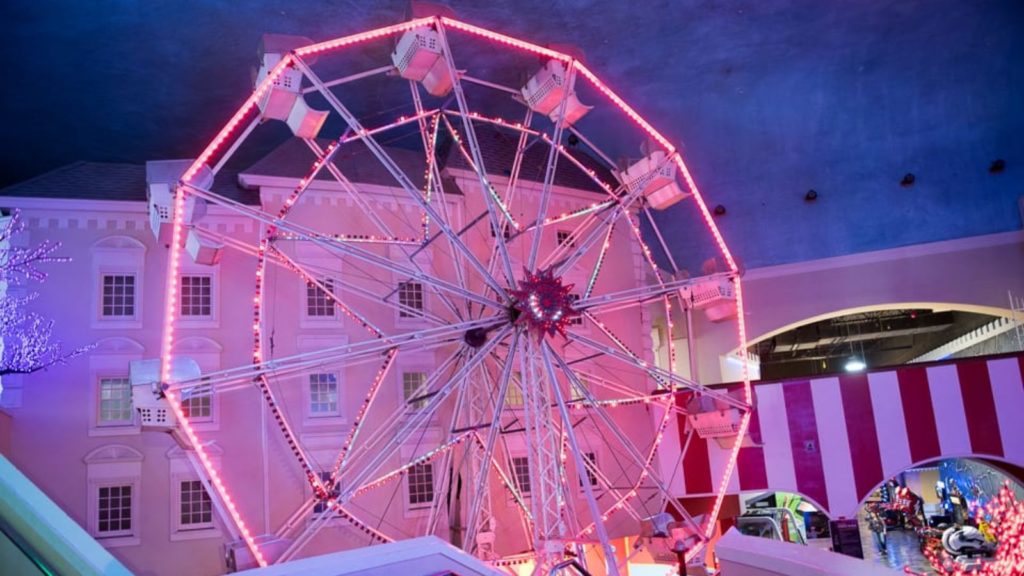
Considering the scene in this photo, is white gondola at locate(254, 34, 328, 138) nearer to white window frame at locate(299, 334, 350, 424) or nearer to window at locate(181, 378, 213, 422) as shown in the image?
white window frame at locate(299, 334, 350, 424)

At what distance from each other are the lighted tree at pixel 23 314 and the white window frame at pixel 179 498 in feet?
6.18

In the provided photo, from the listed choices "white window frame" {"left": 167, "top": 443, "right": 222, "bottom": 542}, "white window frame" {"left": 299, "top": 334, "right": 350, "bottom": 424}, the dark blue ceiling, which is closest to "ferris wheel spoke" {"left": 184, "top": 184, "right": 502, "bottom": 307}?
"white window frame" {"left": 299, "top": 334, "right": 350, "bottom": 424}

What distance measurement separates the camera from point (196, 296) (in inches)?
472

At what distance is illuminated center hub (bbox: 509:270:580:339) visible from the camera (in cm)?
1002

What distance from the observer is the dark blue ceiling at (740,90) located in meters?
11.2

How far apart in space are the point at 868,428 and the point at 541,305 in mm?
6407

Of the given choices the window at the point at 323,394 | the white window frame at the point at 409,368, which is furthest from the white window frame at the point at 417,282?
the window at the point at 323,394

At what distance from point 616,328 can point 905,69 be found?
614cm

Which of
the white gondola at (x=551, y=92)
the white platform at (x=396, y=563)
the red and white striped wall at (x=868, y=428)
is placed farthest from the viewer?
the red and white striped wall at (x=868, y=428)

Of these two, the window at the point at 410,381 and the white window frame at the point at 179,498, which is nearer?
the white window frame at the point at 179,498

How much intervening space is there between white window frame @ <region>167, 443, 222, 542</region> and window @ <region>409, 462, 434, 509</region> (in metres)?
2.73

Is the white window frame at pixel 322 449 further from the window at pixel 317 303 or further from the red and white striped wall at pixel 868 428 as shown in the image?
the red and white striped wall at pixel 868 428

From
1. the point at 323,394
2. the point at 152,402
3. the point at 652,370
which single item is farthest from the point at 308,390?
the point at 652,370

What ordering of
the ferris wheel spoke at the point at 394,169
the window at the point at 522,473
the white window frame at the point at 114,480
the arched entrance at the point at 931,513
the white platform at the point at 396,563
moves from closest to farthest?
the white platform at the point at 396,563 → the ferris wheel spoke at the point at 394,169 → the white window frame at the point at 114,480 → the window at the point at 522,473 → the arched entrance at the point at 931,513
